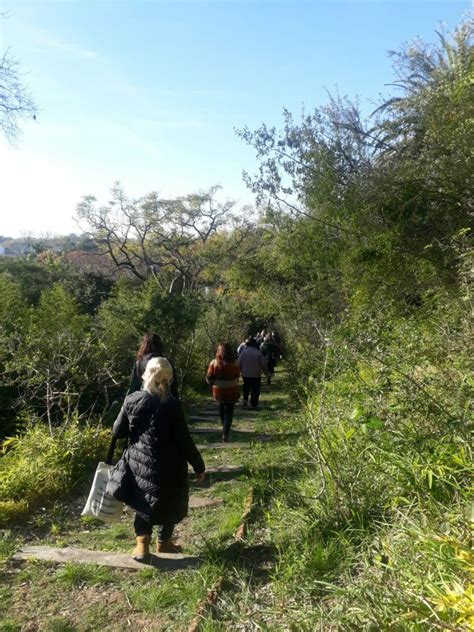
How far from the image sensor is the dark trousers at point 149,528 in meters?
3.84

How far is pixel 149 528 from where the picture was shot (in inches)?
151

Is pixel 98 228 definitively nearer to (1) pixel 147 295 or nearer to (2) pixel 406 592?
(1) pixel 147 295

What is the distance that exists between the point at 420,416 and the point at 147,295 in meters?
8.15

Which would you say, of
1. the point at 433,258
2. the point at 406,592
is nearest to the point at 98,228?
the point at 433,258

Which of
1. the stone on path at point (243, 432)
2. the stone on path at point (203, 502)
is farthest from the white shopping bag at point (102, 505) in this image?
the stone on path at point (243, 432)

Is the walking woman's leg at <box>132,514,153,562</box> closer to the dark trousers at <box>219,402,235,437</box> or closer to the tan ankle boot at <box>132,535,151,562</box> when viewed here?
the tan ankle boot at <box>132,535,151,562</box>

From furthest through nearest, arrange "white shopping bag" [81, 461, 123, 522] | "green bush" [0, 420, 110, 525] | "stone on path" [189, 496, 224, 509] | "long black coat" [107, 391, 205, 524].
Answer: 1. "green bush" [0, 420, 110, 525]
2. "stone on path" [189, 496, 224, 509]
3. "white shopping bag" [81, 461, 123, 522]
4. "long black coat" [107, 391, 205, 524]

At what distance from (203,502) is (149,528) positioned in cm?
142

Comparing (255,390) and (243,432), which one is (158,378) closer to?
(243,432)

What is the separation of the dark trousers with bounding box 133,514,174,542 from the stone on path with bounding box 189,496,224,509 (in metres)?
1.14

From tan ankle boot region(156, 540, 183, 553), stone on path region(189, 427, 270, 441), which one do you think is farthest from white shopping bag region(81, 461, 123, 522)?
stone on path region(189, 427, 270, 441)

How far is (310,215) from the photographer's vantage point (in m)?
10.9

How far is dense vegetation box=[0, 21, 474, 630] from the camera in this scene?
Answer: 2.88m

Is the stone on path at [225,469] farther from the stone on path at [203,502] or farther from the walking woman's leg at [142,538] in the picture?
the walking woman's leg at [142,538]
